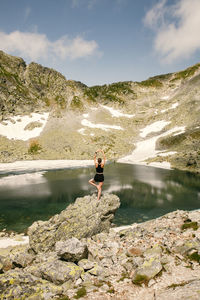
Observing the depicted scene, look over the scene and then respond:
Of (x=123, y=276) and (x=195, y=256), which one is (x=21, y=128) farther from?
(x=195, y=256)

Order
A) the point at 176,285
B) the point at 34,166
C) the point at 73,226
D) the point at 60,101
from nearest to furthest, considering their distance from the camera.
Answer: the point at 176,285
the point at 73,226
the point at 34,166
the point at 60,101

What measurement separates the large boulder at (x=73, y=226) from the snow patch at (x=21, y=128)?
10239 cm

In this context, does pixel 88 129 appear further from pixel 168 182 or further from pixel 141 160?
pixel 168 182

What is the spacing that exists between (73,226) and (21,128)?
117m

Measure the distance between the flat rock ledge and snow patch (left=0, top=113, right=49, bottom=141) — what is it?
108087 millimetres

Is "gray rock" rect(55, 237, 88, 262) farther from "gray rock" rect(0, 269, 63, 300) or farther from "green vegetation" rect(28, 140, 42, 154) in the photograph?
"green vegetation" rect(28, 140, 42, 154)

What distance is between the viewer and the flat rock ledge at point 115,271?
7.74 metres

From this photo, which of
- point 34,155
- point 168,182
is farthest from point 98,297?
point 34,155

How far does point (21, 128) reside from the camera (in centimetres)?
11994

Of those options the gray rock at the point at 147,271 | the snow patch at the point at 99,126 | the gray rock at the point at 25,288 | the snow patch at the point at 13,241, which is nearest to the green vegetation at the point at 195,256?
the gray rock at the point at 147,271

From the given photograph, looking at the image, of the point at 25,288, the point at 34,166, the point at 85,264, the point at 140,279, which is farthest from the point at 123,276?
the point at 34,166

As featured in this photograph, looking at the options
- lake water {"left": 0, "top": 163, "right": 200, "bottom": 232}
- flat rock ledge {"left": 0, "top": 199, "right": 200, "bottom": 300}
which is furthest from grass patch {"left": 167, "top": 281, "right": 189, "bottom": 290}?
lake water {"left": 0, "top": 163, "right": 200, "bottom": 232}

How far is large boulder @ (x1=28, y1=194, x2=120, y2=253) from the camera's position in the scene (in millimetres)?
14812

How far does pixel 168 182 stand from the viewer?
51.4 metres
